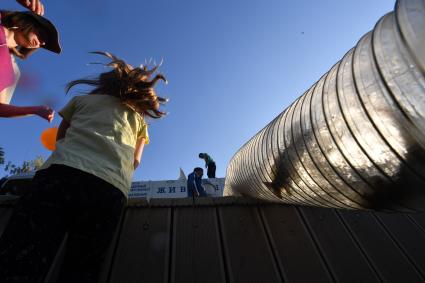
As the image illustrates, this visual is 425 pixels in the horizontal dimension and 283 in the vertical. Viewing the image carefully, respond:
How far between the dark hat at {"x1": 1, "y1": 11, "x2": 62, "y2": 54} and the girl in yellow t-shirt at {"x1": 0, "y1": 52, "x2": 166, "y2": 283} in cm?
22

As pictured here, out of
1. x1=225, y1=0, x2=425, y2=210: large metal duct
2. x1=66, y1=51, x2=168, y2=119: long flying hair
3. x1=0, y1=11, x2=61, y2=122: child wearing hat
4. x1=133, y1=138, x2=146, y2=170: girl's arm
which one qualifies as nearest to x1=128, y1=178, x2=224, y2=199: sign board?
x1=133, y1=138, x2=146, y2=170: girl's arm

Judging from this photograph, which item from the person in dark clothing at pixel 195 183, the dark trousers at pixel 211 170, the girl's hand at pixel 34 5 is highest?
the dark trousers at pixel 211 170

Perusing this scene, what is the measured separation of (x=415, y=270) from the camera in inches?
71.9

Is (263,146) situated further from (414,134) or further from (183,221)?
(414,134)

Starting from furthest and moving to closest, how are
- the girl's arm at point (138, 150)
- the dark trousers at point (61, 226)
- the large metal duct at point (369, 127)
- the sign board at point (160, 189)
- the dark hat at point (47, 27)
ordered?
the sign board at point (160, 189) < the girl's arm at point (138, 150) < the dark hat at point (47, 27) < the dark trousers at point (61, 226) < the large metal duct at point (369, 127)

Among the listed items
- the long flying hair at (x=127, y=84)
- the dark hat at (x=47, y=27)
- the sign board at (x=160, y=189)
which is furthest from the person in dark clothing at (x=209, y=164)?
the dark hat at (x=47, y=27)

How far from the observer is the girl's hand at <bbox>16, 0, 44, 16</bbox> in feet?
4.79

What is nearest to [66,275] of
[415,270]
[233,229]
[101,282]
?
[101,282]

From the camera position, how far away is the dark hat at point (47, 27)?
4.34ft

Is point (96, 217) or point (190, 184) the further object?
point (190, 184)

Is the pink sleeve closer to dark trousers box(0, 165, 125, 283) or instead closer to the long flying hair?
the long flying hair

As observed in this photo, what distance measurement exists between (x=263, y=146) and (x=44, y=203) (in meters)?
1.38

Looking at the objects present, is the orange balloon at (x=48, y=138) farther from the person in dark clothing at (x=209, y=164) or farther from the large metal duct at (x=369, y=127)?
the person in dark clothing at (x=209, y=164)

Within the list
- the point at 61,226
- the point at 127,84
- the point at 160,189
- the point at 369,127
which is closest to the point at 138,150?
the point at 127,84
